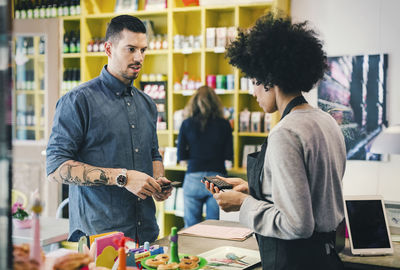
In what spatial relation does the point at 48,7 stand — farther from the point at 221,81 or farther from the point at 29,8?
the point at 221,81

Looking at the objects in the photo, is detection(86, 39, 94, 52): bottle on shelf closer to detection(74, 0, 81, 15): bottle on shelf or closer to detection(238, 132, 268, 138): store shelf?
detection(74, 0, 81, 15): bottle on shelf

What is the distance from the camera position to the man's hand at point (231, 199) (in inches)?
75.4

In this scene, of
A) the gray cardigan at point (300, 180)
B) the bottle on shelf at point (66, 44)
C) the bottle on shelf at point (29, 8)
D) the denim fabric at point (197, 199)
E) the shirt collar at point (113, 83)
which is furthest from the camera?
the bottle on shelf at point (29, 8)

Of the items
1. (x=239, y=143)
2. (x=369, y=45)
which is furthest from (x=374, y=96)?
(x=239, y=143)

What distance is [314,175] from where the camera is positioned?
1.68 meters

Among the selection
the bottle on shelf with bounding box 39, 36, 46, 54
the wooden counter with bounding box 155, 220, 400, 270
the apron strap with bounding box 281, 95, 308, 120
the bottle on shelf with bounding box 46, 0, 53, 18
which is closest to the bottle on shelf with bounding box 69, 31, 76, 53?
the bottle on shelf with bounding box 46, 0, 53, 18

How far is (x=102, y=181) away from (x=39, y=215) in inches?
48.6

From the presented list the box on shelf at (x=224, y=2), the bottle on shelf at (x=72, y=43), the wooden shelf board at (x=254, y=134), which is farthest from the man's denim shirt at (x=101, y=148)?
the bottle on shelf at (x=72, y=43)

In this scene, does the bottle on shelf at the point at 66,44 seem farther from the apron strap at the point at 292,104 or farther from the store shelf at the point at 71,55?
the apron strap at the point at 292,104

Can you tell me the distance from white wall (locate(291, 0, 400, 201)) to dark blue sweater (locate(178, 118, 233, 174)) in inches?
40.8

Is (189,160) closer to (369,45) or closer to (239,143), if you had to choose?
(239,143)

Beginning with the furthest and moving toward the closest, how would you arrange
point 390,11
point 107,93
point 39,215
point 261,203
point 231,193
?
1. point 390,11
2. point 107,93
3. point 231,193
4. point 261,203
5. point 39,215

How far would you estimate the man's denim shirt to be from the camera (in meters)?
2.41

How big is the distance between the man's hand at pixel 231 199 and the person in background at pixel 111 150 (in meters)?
0.45
